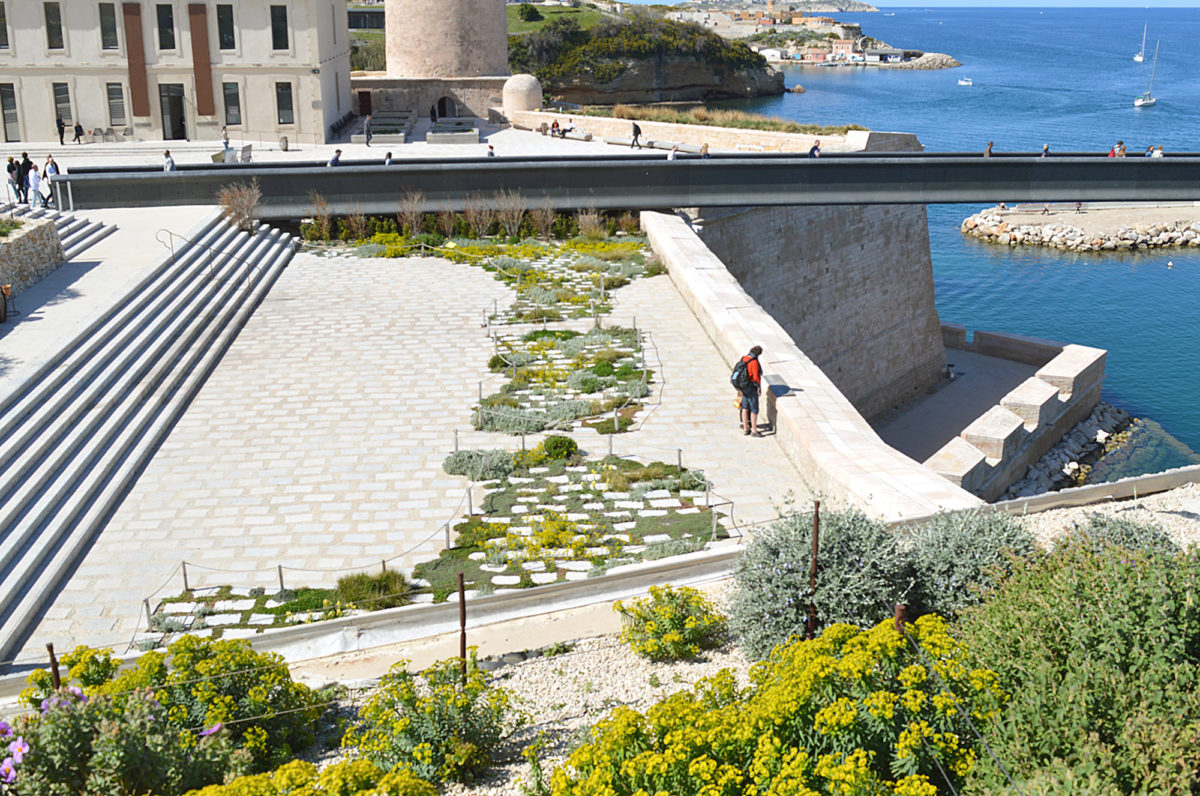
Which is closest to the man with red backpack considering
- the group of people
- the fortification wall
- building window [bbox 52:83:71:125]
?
the fortification wall

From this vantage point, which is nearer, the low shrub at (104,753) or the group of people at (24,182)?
the low shrub at (104,753)

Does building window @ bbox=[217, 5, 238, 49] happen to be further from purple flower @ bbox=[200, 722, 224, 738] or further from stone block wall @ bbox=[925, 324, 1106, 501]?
purple flower @ bbox=[200, 722, 224, 738]

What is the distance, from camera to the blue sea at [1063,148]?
33469 millimetres

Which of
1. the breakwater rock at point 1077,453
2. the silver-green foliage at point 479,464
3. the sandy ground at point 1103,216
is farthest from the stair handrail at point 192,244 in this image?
the sandy ground at point 1103,216

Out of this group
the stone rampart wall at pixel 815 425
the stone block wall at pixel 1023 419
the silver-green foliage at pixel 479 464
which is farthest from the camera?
the stone block wall at pixel 1023 419

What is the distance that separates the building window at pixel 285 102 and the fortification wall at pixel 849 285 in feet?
46.7

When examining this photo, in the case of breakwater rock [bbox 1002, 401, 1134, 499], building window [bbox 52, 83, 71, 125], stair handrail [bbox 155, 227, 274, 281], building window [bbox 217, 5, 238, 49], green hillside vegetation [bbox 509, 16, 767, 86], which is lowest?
breakwater rock [bbox 1002, 401, 1134, 499]

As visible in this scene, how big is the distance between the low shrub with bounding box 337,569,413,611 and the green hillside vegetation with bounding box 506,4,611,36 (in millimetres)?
87937

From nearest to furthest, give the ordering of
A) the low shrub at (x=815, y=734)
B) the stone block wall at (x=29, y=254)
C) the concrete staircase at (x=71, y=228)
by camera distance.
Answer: the low shrub at (x=815, y=734), the stone block wall at (x=29, y=254), the concrete staircase at (x=71, y=228)

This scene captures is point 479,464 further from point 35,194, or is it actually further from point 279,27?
point 279,27

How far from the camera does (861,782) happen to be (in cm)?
534

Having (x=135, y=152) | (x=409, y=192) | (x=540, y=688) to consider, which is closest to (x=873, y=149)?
(x=409, y=192)

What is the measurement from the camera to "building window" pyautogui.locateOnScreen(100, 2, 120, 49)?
29.9 metres

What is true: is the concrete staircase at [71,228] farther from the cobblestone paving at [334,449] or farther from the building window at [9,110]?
the building window at [9,110]
